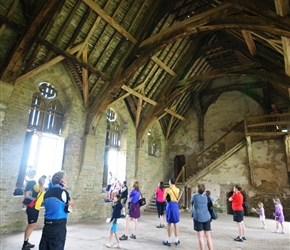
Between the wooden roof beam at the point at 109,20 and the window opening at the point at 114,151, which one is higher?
the wooden roof beam at the point at 109,20

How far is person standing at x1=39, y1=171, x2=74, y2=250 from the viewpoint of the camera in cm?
260

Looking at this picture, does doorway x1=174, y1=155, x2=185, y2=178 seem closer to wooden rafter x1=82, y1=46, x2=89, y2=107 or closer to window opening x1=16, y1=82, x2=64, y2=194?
wooden rafter x1=82, y1=46, x2=89, y2=107

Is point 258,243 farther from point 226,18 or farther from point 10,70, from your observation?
point 10,70

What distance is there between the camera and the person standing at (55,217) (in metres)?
2.60

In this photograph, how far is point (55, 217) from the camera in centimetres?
266

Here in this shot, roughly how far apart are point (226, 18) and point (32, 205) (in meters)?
6.84

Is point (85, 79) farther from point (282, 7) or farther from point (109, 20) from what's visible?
point (282, 7)

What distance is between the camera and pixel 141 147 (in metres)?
11.4

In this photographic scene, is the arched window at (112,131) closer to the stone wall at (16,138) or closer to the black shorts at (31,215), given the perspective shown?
the stone wall at (16,138)

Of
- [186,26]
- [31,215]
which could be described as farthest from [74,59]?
[31,215]

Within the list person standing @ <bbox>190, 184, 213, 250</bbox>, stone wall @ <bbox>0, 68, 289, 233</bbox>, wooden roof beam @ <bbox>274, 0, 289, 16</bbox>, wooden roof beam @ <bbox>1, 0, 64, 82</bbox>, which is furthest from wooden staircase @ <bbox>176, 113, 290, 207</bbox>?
wooden roof beam @ <bbox>1, 0, 64, 82</bbox>

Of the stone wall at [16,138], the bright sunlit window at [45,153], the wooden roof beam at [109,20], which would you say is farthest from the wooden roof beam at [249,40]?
the bright sunlit window at [45,153]

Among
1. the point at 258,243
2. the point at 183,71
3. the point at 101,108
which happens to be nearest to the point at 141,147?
the point at 101,108

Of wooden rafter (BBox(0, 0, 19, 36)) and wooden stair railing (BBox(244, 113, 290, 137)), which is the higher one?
wooden rafter (BBox(0, 0, 19, 36))
